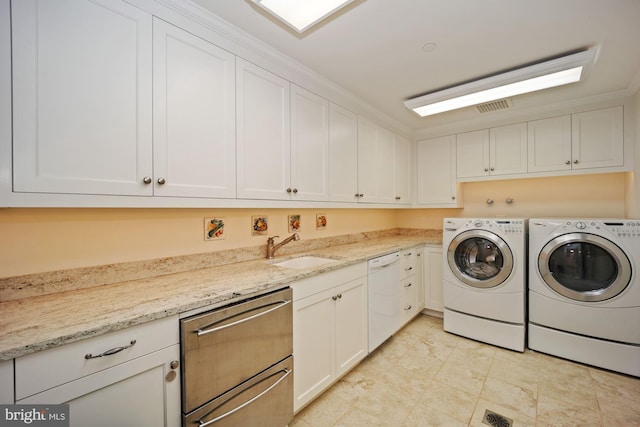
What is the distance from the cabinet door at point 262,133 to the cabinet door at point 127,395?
3.11ft

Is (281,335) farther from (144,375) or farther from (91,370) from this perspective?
(91,370)

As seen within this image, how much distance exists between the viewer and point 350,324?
1.97m

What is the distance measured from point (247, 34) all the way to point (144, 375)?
70.5 inches

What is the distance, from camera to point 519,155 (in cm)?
286

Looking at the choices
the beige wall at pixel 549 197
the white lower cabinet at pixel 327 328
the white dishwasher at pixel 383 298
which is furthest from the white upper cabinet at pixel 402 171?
the white lower cabinet at pixel 327 328

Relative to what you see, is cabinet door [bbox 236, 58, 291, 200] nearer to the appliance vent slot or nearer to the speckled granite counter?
the speckled granite counter

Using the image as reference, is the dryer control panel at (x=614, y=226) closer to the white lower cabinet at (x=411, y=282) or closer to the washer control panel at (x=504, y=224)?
the washer control panel at (x=504, y=224)

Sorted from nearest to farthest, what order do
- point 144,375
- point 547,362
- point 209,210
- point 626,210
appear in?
point 144,375
point 209,210
point 547,362
point 626,210

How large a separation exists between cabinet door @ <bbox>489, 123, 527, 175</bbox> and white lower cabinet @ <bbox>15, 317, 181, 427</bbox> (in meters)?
3.34

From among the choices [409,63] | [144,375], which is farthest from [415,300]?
[144,375]

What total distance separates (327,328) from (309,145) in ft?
4.36

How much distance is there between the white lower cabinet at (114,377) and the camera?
0.79 m

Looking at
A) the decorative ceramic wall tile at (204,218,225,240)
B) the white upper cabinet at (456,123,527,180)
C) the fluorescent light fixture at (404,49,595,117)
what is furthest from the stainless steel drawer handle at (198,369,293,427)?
the white upper cabinet at (456,123,527,180)

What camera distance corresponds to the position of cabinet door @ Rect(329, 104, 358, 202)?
2.30 metres
